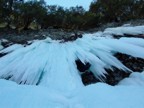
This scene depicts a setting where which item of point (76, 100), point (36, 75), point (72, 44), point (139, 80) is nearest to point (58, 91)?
point (76, 100)

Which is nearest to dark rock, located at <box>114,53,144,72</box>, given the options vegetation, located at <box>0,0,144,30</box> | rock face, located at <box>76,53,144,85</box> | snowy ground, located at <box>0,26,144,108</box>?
rock face, located at <box>76,53,144,85</box>

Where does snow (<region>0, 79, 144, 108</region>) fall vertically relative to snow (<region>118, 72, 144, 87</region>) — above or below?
above

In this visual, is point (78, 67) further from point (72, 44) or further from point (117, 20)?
point (117, 20)

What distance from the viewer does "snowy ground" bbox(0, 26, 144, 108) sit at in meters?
1.85

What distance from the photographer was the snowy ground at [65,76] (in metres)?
1.85

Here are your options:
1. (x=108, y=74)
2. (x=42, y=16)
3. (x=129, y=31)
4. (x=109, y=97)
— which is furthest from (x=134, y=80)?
(x=42, y=16)

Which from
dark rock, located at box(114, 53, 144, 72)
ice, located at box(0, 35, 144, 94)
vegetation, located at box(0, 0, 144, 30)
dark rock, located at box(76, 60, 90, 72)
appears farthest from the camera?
vegetation, located at box(0, 0, 144, 30)

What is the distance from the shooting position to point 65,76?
217 centimetres

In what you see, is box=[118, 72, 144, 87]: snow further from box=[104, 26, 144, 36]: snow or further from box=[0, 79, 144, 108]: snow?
box=[104, 26, 144, 36]: snow

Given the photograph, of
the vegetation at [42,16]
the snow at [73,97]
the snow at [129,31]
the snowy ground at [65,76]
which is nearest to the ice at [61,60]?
the snowy ground at [65,76]

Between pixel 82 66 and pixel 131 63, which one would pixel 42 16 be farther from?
pixel 82 66

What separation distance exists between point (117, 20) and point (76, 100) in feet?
13.7

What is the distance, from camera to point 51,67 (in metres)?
2.30

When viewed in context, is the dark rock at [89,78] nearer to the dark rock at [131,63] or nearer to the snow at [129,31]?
the dark rock at [131,63]
